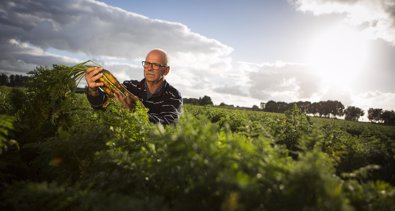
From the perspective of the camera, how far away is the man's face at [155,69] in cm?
623

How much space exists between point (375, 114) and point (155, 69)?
175078 mm

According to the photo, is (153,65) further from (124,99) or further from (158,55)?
(124,99)

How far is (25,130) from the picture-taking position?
3.91m

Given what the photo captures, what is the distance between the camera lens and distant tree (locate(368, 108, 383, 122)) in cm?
14886

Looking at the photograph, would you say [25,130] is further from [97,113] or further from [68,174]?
[68,174]

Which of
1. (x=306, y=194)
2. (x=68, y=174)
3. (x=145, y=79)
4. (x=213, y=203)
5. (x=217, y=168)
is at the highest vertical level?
(x=145, y=79)

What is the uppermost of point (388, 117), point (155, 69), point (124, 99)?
point (388, 117)

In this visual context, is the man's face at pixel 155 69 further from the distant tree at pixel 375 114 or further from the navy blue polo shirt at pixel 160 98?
the distant tree at pixel 375 114

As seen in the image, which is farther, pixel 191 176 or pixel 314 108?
pixel 314 108

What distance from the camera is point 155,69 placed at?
6.47 m

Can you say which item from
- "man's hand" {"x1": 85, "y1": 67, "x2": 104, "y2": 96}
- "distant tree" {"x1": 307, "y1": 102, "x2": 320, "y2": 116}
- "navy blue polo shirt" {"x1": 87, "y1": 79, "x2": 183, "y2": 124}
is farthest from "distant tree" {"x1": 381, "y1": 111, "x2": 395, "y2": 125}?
"man's hand" {"x1": 85, "y1": 67, "x2": 104, "y2": 96}

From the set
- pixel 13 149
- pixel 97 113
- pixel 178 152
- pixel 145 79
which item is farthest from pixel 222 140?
pixel 145 79

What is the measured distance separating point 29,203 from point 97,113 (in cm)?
170

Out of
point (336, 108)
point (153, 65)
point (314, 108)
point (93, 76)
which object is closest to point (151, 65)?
point (153, 65)
